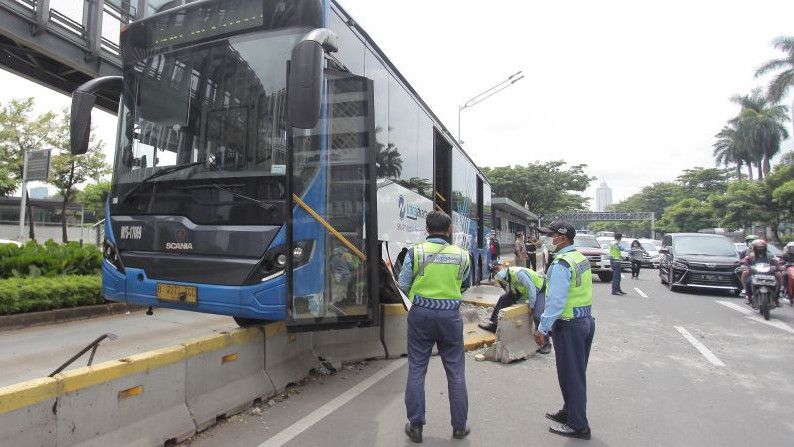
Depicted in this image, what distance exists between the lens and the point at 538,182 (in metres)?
49.8

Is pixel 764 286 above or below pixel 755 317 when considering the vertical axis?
above

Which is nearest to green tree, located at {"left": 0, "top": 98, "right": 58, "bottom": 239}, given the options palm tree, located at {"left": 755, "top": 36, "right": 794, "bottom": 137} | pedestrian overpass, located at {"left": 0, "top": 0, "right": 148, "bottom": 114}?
pedestrian overpass, located at {"left": 0, "top": 0, "right": 148, "bottom": 114}

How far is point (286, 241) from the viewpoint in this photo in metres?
4.59

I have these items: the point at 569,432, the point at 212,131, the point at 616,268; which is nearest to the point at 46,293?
the point at 212,131

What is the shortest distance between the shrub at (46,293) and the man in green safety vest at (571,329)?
7.78m

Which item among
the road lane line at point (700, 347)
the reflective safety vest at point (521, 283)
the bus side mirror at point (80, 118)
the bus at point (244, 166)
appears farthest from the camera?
the reflective safety vest at point (521, 283)

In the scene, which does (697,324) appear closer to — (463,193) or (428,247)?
(463,193)

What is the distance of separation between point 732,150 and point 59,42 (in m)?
58.4

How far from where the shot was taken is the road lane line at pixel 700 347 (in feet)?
22.2

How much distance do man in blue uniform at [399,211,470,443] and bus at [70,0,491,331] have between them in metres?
1.07

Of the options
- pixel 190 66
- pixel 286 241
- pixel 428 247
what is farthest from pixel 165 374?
pixel 190 66

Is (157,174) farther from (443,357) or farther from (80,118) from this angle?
(443,357)

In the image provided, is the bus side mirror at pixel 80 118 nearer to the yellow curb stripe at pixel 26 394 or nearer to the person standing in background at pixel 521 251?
the yellow curb stripe at pixel 26 394

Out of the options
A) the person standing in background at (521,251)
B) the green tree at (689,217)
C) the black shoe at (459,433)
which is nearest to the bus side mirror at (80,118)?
the black shoe at (459,433)
